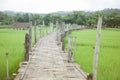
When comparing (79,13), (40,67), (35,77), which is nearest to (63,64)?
(40,67)

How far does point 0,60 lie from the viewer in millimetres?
8984

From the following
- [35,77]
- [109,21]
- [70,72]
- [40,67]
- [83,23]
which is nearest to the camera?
[35,77]

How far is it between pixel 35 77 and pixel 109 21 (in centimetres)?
4870

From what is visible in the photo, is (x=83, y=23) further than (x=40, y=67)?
Yes

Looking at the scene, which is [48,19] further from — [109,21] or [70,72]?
[70,72]

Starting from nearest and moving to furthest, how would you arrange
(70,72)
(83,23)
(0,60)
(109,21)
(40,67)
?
(70,72)
(40,67)
(0,60)
(109,21)
(83,23)

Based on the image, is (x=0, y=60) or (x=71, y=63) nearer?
(x=71, y=63)

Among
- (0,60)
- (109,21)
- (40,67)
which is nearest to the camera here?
(40,67)

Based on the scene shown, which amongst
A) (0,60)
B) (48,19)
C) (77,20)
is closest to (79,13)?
(77,20)

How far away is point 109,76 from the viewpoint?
7.03 metres

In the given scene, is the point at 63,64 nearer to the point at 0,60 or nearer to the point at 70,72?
the point at 70,72

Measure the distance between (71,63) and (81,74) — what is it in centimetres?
169

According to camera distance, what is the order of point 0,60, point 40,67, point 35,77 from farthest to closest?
1. point 0,60
2. point 40,67
3. point 35,77

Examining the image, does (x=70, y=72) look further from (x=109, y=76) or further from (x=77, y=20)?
(x=77, y=20)
